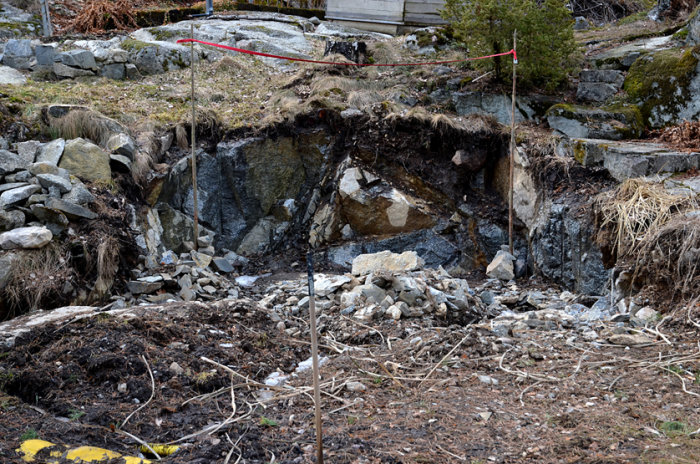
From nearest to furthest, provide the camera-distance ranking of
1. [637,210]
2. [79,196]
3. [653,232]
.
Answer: [653,232], [637,210], [79,196]

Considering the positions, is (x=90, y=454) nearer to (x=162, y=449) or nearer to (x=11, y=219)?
(x=162, y=449)

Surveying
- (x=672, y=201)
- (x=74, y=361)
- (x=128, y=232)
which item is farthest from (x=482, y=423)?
(x=128, y=232)

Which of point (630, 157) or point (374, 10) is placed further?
point (374, 10)

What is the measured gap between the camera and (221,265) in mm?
7891

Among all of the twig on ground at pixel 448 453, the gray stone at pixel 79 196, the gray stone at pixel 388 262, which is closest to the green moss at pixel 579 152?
the gray stone at pixel 388 262

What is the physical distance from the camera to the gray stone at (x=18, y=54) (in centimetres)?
1051

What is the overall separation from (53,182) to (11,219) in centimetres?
76

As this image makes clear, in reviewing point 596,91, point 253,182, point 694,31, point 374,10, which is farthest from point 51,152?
point 694,31

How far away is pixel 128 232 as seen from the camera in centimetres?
693

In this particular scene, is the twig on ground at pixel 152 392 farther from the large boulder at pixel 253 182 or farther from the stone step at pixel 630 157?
the stone step at pixel 630 157

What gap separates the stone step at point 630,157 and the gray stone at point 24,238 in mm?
7062

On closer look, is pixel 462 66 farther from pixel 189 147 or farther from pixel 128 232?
pixel 128 232

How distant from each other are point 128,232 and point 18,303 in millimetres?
1724

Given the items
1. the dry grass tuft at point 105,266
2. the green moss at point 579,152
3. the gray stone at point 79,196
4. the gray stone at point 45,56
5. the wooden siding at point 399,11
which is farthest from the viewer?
the wooden siding at point 399,11
